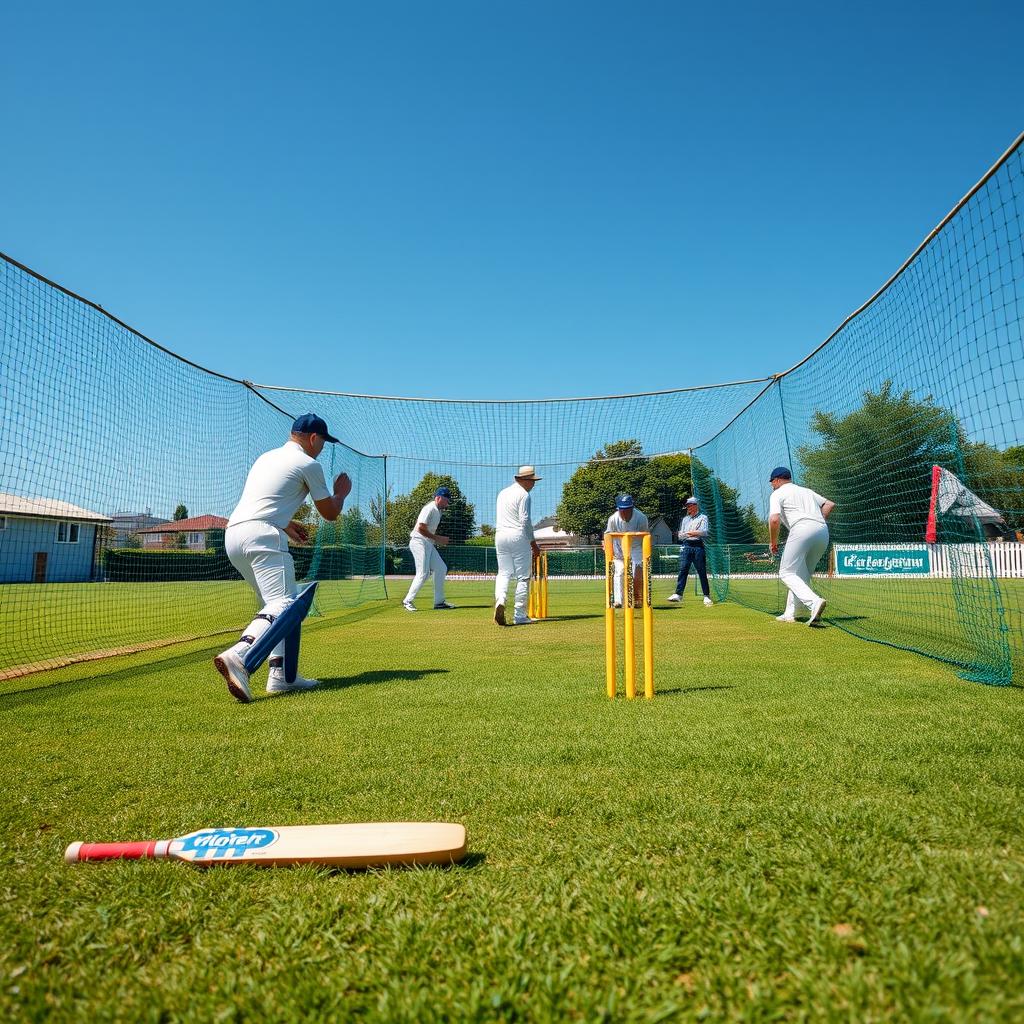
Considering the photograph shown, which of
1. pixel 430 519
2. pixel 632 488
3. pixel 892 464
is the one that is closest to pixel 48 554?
Answer: pixel 430 519

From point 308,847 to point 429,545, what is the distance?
37.4 ft

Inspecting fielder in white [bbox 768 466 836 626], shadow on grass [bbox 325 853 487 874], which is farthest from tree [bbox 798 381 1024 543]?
shadow on grass [bbox 325 853 487 874]

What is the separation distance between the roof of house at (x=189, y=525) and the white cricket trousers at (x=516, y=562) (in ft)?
14.2

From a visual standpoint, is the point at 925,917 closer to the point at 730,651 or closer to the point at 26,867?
the point at 26,867

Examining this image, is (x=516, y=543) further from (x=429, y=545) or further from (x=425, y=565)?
(x=425, y=565)

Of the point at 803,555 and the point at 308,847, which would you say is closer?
the point at 308,847

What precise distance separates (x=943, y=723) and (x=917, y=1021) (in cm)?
278

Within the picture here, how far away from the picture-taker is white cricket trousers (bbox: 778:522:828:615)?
882cm

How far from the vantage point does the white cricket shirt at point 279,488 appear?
17.9 ft

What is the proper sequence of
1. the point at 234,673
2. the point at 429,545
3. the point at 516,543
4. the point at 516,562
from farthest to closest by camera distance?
1. the point at 429,545
2. the point at 516,562
3. the point at 516,543
4. the point at 234,673

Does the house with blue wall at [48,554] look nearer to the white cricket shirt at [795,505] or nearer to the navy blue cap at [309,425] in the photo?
the navy blue cap at [309,425]

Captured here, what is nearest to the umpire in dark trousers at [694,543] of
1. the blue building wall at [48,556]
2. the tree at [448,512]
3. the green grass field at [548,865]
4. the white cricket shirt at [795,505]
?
the white cricket shirt at [795,505]

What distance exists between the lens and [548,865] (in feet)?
7.03

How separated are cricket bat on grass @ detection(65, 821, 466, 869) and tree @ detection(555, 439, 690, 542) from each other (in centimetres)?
3514
